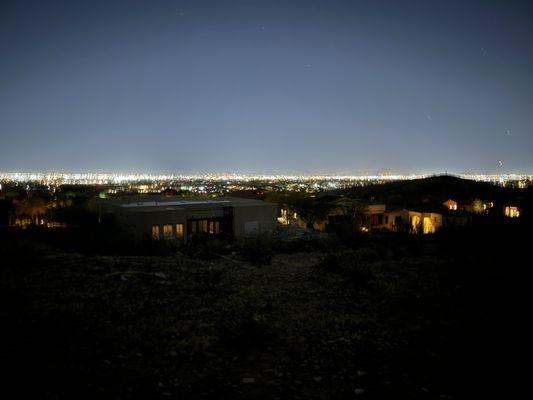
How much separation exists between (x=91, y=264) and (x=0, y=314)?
190 inches

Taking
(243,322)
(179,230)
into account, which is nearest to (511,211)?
(179,230)

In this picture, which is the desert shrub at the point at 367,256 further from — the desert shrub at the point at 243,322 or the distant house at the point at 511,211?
the distant house at the point at 511,211

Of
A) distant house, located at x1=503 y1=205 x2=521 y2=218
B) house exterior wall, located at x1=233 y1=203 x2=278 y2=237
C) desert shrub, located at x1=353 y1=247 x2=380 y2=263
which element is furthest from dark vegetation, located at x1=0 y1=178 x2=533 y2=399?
distant house, located at x1=503 y1=205 x2=521 y2=218

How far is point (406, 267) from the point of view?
11664 mm

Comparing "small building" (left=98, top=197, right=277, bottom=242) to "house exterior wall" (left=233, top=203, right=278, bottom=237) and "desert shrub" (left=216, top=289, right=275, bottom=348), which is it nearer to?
"house exterior wall" (left=233, top=203, right=278, bottom=237)

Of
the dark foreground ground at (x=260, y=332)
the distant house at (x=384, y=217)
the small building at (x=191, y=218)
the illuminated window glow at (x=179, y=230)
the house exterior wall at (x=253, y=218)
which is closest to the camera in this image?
the dark foreground ground at (x=260, y=332)

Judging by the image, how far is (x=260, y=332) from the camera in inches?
217

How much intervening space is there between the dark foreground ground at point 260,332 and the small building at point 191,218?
41.8ft

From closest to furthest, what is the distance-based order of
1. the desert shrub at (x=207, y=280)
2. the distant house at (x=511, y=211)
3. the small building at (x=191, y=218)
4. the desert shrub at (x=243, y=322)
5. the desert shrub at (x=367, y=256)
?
the desert shrub at (x=243, y=322) < the desert shrub at (x=207, y=280) < the desert shrub at (x=367, y=256) < the small building at (x=191, y=218) < the distant house at (x=511, y=211)

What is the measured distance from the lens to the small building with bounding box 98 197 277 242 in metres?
23.4

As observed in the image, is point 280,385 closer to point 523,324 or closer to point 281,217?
point 523,324

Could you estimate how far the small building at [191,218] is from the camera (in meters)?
23.4

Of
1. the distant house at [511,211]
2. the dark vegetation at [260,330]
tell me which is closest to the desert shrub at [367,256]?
the dark vegetation at [260,330]

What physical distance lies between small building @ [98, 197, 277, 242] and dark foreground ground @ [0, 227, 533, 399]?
12747mm
